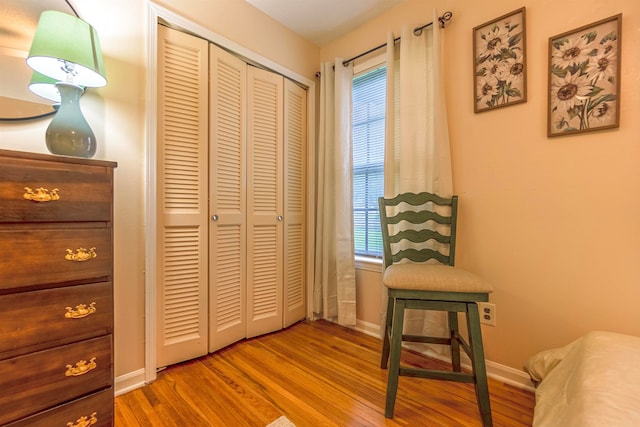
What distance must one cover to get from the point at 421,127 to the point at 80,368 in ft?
6.53

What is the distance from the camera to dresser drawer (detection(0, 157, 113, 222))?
760 millimetres

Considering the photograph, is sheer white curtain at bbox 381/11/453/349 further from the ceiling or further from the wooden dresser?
the wooden dresser

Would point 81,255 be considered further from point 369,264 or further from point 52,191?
point 369,264

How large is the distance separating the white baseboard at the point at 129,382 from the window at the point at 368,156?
1.62 meters

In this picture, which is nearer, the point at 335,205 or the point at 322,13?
the point at 322,13

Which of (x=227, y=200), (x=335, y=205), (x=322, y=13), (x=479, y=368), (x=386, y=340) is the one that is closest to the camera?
(x=479, y=368)

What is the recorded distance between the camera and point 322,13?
1.96 meters

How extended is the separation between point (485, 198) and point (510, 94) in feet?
1.87

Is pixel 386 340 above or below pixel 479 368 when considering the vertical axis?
below

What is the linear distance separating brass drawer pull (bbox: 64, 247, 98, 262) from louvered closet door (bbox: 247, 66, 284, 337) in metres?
1.04

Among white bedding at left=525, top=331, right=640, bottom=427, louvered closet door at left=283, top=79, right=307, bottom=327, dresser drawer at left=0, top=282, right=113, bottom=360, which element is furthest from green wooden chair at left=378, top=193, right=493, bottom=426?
dresser drawer at left=0, top=282, right=113, bottom=360

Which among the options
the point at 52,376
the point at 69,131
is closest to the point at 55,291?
the point at 52,376

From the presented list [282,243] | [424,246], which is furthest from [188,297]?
[424,246]

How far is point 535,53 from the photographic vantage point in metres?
1.36
